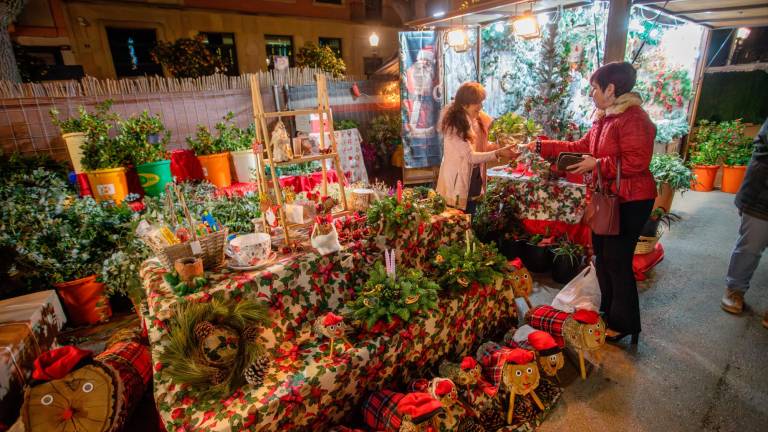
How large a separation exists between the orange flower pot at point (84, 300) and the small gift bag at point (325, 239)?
241cm

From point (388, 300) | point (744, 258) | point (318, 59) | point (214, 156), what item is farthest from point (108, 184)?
point (318, 59)

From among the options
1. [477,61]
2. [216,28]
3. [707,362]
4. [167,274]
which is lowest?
[707,362]

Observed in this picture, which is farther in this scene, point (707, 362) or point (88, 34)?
point (88, 34)

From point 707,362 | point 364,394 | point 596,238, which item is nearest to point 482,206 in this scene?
point 596,238

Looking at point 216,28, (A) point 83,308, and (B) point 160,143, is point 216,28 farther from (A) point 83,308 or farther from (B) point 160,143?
(A) point 83,308

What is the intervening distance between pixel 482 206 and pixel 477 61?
112 inches

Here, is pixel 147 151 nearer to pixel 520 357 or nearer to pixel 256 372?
pixel 256 372

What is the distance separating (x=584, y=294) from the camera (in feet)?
9.08

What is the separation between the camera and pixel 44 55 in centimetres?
845

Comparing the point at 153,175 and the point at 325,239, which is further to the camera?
the point at 153,175

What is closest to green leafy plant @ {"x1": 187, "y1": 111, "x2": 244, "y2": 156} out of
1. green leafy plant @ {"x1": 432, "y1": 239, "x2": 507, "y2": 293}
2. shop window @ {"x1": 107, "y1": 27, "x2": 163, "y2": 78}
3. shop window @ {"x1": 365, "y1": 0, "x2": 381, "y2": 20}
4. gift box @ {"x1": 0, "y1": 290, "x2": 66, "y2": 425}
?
gift box @ {"x1": 0, "y1": 290, "x2": 66, "y2": 425}

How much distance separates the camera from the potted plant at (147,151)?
4027 millimetres

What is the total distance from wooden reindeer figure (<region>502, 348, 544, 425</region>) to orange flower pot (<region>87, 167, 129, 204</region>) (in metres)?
4.11

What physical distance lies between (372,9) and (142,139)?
1210 centimetres
